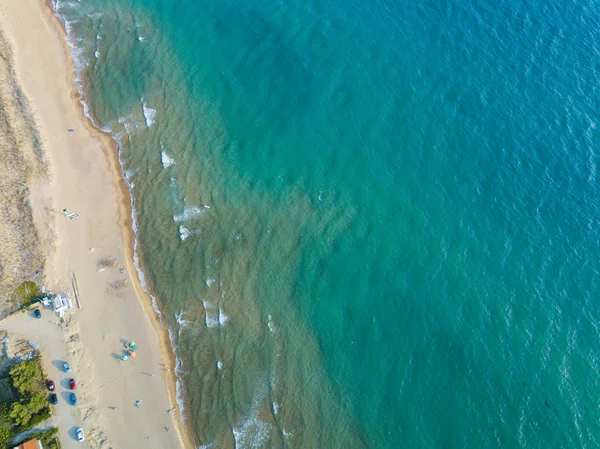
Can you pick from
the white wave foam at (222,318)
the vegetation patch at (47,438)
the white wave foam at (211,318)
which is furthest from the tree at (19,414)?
the white wave foam at (222,318)

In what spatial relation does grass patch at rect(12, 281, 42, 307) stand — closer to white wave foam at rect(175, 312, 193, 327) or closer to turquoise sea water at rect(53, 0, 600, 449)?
turquoise sea water at rect(53, 0, 600, 449)

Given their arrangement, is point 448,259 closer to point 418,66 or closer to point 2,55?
point 418,66

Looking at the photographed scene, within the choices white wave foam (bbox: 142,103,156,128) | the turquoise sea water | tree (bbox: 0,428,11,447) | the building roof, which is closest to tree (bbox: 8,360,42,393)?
tree (bbox: 0,428,11,447)

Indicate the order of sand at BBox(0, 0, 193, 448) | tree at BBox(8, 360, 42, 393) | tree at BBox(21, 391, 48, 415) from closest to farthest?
tree at BBox(21, 391, 48, 415) < tree at BBox(8, 360, 42, 393) < sand at BBox(0, 0, 193, 448)

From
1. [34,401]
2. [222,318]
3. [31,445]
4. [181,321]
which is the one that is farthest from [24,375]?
[222,318]

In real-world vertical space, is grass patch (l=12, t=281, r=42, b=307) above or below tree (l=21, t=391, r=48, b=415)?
above

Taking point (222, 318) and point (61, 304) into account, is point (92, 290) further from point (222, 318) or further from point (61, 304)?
point (222, 318)

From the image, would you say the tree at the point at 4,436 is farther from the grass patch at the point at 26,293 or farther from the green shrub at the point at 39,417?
the grass patch at the point at 26,293

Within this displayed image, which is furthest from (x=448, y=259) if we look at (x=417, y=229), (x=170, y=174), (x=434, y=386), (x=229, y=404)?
(x=170, y=174)
